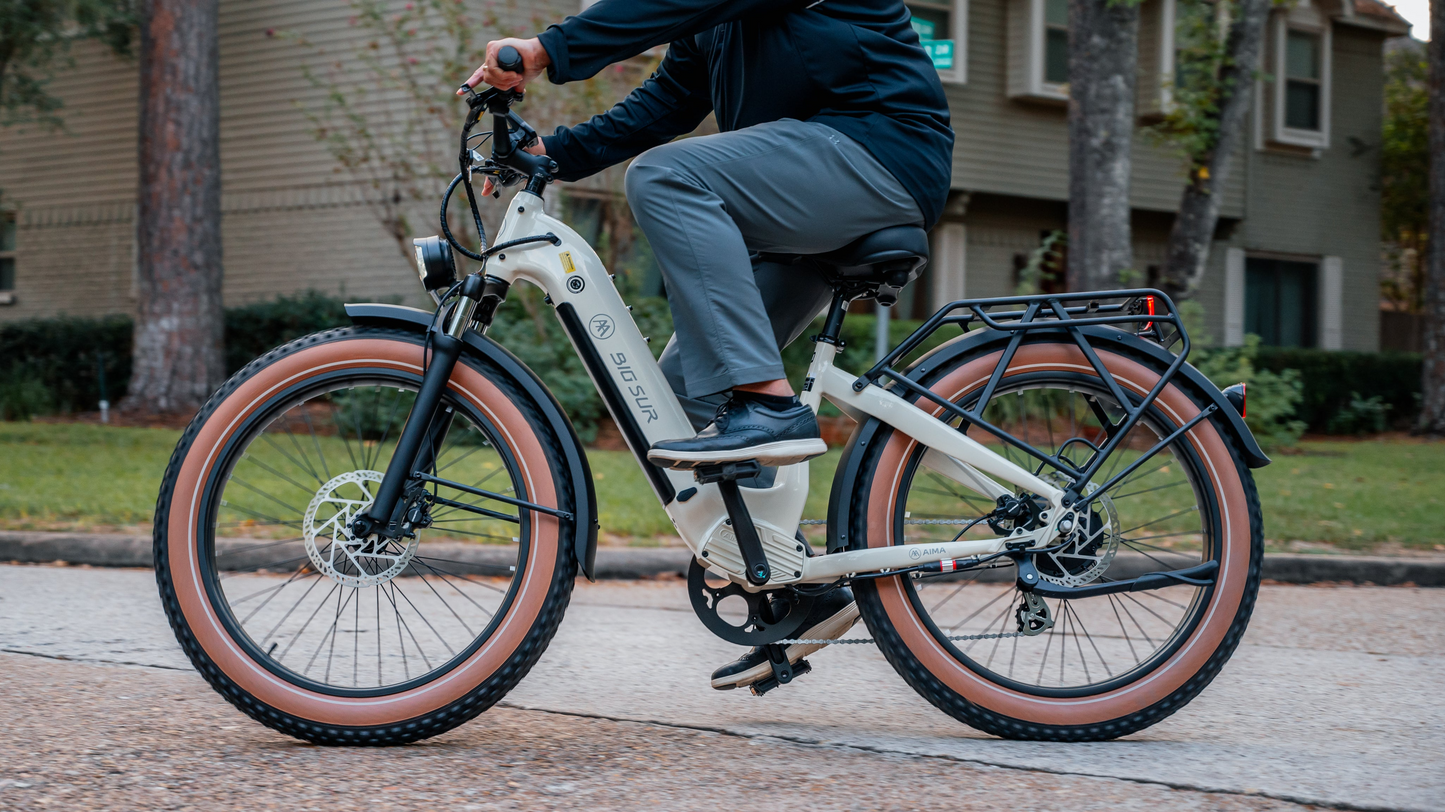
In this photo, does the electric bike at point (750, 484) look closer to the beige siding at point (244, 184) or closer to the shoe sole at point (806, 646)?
the shoe sole at point (806, 646)


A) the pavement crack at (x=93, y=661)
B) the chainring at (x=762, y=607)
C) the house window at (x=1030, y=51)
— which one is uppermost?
the house window at (x=1030, y=51)

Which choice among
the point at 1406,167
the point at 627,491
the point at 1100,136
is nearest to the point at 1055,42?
the point at 1100,136

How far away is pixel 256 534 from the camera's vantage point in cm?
591

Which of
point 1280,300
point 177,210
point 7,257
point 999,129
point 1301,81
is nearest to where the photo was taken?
point 177,210

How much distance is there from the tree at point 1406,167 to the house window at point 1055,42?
731 centimetres

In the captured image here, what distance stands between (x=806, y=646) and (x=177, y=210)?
1220 cm

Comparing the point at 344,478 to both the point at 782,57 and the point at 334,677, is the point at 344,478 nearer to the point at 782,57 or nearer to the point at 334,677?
the point at 334,677

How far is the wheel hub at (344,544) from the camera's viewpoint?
2.80 m

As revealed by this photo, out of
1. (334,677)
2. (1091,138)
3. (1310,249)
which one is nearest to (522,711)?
(334,677)

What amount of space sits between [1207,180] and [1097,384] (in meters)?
11.4

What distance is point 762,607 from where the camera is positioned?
2.97 metres

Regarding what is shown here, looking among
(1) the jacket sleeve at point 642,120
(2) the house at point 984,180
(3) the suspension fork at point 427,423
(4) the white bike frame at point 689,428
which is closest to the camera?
(3) the suspension fork at point 427,423

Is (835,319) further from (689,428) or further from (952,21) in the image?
(952,21)

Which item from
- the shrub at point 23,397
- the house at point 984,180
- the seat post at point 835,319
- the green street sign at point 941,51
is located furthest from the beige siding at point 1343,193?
the seat post at point 835,319
